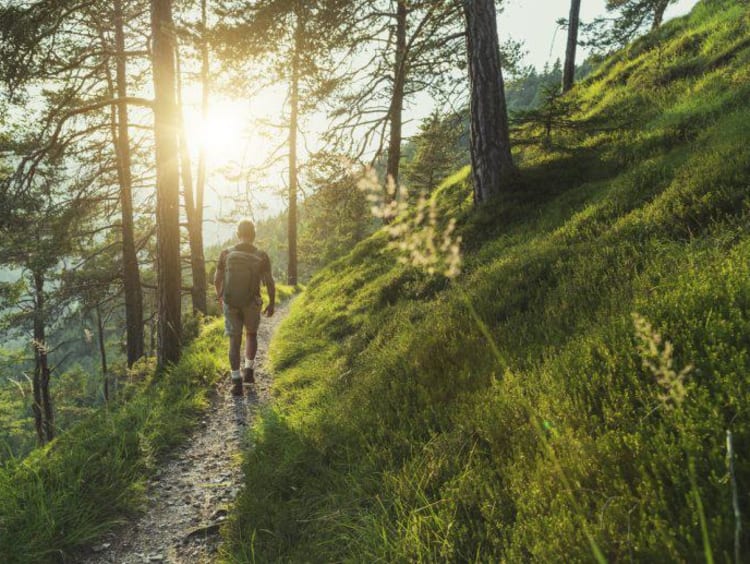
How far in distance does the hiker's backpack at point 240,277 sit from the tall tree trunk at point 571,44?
15318 millimetres

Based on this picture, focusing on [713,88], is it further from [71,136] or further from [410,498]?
[71,136]

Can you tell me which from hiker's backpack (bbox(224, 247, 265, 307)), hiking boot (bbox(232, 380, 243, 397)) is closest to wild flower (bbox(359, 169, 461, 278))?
hiker's backpack (bbox(224, 247, 265, 307))

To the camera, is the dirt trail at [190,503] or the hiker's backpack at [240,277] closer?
the dirt trail at [190,503]

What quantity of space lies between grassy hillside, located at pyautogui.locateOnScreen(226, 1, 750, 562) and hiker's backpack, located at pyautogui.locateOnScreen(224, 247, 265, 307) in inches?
58.0

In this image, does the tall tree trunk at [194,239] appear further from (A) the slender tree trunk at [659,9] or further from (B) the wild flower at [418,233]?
(A) the slender tree trunk at [659,9]

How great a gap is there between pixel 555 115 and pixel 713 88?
250 cm

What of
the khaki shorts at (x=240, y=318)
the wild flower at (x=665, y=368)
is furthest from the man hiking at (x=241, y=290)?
the wild flower at (x=665, y=368)

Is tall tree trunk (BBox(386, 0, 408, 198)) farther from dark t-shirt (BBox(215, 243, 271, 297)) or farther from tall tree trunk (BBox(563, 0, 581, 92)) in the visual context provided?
tall tree trunk (BBox(563, 0, 581, 92))

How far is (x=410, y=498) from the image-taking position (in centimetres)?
267

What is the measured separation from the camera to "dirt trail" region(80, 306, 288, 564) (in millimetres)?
3178

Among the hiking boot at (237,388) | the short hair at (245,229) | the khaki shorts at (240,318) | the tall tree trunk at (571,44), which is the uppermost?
the tall tree trunk at (571,44)

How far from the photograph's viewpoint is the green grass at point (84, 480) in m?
3.09

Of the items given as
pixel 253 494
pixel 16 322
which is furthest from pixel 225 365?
pixel 16 322

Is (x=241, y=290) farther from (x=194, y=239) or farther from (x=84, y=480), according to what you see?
(x=194, y=239)
